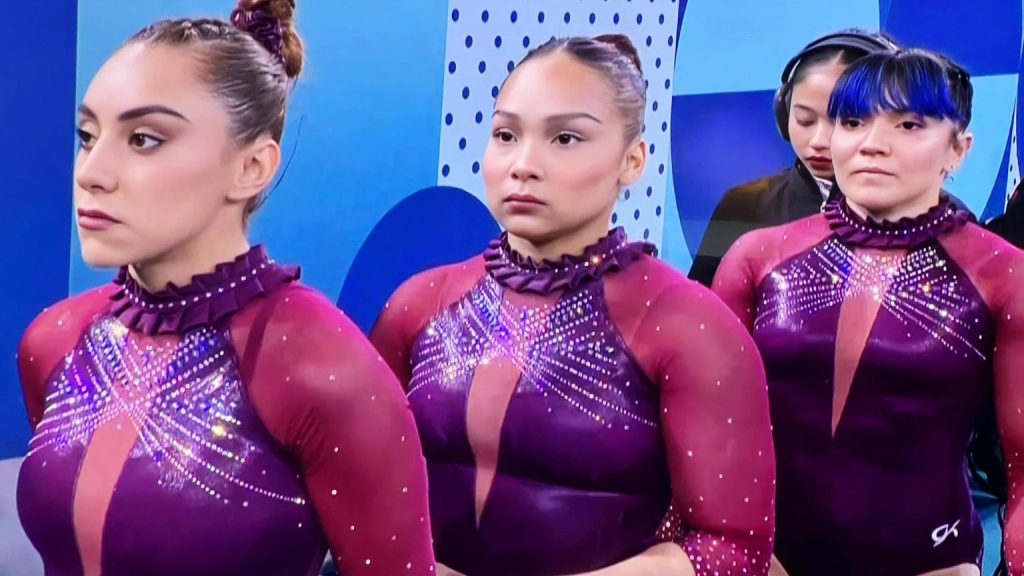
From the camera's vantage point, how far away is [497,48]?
218 centimetres

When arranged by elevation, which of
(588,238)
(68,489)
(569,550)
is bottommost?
(569,550)

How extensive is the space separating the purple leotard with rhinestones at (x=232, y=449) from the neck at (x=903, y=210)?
940 millimetres

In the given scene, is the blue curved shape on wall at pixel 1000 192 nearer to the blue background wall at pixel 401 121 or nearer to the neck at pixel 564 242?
the blue background wall at pixel 401 121

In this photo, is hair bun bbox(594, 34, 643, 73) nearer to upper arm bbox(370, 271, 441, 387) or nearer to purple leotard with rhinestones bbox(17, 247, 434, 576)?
upper arm bbox(370, 271, 441, 387)

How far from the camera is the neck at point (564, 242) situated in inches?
61.4

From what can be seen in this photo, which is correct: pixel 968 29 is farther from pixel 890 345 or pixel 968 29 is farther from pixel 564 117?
pixel 564 117

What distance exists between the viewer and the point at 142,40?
47.9 inches

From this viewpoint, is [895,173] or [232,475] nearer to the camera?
[232,475]

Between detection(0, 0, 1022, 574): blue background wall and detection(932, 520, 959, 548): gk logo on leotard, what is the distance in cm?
87

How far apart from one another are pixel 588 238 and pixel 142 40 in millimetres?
595

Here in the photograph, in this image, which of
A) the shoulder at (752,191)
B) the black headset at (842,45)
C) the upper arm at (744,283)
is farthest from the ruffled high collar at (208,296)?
the shoulder at (752,191)

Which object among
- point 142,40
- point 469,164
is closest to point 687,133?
point 469,164

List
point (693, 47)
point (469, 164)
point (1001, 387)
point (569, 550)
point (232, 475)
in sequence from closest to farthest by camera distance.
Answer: point (232, 475) → point (569, 550) → point (1001, 387) → point (469, 164) → point (693, 47)

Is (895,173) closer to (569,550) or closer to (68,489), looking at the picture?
(569,550)
